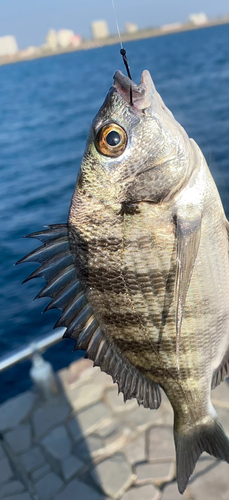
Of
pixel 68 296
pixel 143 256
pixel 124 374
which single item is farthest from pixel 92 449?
pixel 143 256

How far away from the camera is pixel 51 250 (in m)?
1.69

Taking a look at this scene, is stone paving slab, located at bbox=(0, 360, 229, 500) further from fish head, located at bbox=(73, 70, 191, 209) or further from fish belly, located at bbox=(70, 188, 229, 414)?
fish head, located at bbox=(73, 70, 191, 209)

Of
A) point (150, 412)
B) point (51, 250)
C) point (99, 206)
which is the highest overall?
point (99, 206)

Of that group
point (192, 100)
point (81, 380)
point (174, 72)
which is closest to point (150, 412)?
point (81, 380)

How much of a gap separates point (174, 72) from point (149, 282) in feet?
118

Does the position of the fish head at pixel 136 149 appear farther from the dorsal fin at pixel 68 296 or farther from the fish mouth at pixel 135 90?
the dorsal fin at pixel 68 296

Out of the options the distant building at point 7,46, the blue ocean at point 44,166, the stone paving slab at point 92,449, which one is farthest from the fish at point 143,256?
the distant building at point 7,46

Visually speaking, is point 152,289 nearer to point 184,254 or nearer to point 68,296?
point 184,254

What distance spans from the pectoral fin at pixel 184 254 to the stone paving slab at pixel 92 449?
2512 mm

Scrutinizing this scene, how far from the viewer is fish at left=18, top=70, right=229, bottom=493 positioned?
1.53 meters

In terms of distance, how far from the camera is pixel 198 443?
1889 mm

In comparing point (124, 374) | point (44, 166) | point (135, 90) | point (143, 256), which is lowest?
point (44, 166)

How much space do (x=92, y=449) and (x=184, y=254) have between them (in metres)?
3.07

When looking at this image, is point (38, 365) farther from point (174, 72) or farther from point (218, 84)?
point (174, 72)
